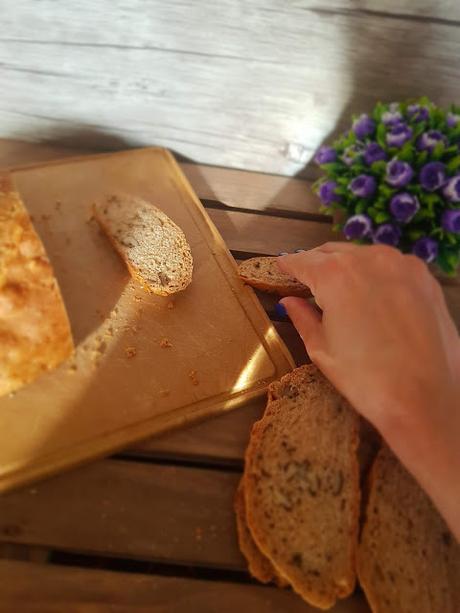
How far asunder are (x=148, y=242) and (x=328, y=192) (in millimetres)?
505

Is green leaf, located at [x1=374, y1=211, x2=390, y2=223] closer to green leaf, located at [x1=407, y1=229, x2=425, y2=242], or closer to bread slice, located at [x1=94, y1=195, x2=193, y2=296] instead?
green leaf, located at [x1=407, y1=229, x2=425, y2=242]

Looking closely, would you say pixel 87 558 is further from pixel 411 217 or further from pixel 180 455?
pixel 411 217

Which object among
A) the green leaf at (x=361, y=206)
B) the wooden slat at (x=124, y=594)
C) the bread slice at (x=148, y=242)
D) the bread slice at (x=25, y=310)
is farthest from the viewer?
the green leaf at (x=361, y=206)

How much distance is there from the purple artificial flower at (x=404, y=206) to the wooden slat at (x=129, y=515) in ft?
2.53

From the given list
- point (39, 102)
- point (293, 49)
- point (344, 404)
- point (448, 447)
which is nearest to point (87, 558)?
point (344, 404)

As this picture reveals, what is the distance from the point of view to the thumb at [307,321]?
1.11 meters

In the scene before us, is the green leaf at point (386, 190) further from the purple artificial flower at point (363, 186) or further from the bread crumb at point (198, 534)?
the bread crumb at point (198, 534)

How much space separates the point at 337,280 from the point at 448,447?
392 millimetres

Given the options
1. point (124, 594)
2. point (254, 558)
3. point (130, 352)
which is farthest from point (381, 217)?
point (124, 594)

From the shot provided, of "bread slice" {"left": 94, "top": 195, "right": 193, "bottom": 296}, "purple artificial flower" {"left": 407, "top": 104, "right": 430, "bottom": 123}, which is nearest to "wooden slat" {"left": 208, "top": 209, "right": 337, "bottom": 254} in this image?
"bread slice" {"left": 94, "top": 195, "right": 193, "bottom": 296}

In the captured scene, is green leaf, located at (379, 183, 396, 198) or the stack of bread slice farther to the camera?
green leaf, located at (379, 183, 396, 198)

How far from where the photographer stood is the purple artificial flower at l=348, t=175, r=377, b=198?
1.28 m

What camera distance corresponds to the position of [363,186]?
128 centimetres

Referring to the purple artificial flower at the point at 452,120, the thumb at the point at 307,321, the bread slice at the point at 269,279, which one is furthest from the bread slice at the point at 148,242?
the purple artificial flower at the point at 452,120
